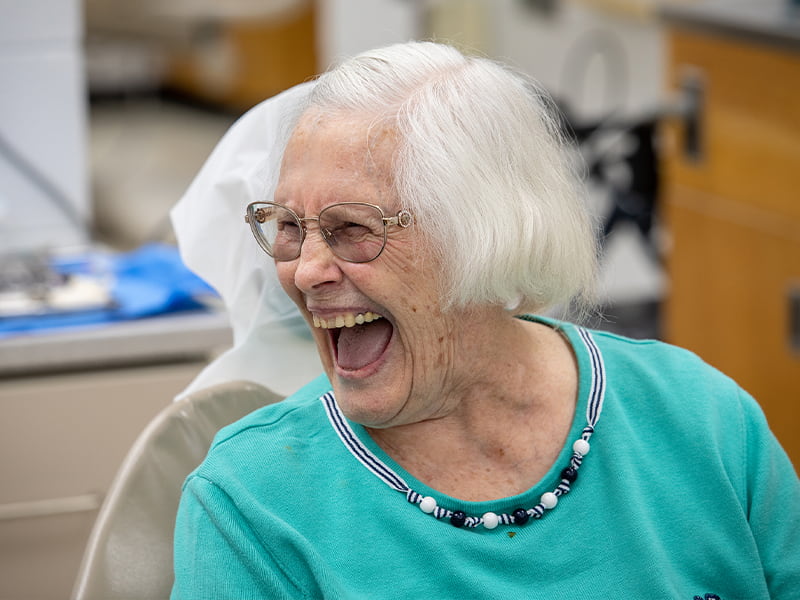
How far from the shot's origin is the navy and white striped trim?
1308mm

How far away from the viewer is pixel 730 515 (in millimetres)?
1390

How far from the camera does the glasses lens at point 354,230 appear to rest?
49.5 inches

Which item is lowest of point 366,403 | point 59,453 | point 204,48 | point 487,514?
point 204,48

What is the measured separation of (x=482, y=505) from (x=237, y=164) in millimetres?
608

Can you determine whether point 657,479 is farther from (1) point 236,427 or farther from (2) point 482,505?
(1) point 236,427

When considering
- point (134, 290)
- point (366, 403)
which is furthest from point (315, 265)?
point (134, 290)

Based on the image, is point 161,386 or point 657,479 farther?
point 161,386

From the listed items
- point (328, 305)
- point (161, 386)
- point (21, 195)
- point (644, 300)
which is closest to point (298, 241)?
point (328, 305)

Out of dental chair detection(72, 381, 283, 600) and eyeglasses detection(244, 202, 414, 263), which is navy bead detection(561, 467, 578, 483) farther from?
dental chair detection(72, 381, 283, 600)

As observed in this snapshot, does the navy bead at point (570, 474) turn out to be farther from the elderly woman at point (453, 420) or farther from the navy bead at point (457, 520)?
the navy bead at point (457, 520)

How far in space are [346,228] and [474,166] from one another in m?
0.15

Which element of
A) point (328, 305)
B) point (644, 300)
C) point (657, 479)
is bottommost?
point (644, 300)

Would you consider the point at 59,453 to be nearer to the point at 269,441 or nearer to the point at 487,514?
the point at 269,441

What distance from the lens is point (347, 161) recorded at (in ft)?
4.13
